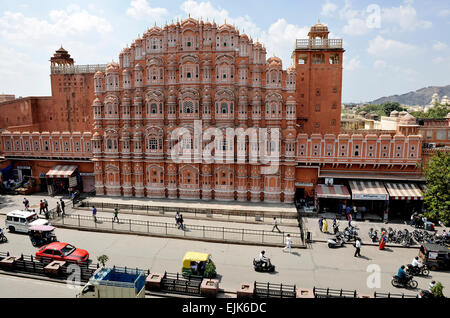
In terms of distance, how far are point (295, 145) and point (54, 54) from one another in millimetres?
42219

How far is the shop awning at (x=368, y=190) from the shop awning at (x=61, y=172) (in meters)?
32.4

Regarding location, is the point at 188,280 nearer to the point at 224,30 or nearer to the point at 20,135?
the point at 224,30

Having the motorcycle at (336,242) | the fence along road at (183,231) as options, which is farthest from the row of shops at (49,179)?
the motorcycle at (336,242)

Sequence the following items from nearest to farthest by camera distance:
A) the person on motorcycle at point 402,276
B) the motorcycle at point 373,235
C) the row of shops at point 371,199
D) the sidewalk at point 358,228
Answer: the person on motorcycle at point 402,276
the motorcycle at point 373,235
the sidewalk at point 358,228
the row of shops at point 371,199

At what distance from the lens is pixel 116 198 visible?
123 ft

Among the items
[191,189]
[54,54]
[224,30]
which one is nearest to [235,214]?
[191,189]

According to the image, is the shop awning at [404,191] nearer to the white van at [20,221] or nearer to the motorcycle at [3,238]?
the white van at [20,221]

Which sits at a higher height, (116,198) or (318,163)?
(318,163)

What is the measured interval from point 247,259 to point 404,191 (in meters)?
18.5

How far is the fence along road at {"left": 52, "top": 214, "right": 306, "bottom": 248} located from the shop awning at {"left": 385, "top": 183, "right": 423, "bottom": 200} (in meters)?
11.1

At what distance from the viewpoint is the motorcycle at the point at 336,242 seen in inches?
1011

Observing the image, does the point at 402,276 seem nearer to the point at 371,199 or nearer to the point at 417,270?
the point at 417,270

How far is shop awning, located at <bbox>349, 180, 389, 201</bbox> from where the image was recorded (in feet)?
104

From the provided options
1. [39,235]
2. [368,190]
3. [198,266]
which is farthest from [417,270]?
[39,235]
